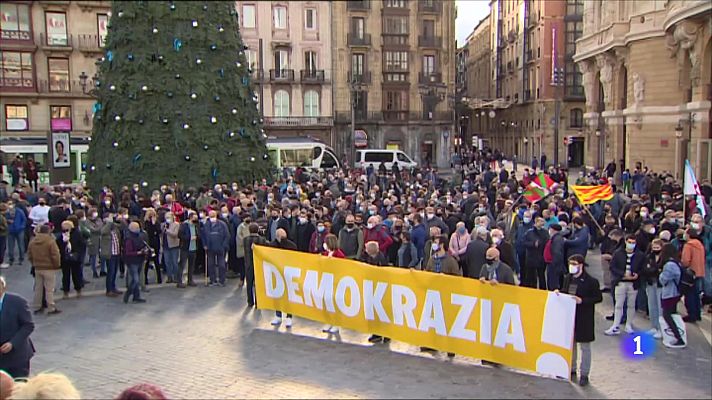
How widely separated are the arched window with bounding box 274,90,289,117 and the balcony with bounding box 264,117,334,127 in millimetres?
464

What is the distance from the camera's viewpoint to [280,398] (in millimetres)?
8680

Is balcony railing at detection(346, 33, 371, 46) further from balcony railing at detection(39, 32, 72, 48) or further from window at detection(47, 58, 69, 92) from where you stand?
window at detection(47, 58, 69, 92)

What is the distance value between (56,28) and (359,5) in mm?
23166

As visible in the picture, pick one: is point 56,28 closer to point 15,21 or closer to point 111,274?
point 15,21

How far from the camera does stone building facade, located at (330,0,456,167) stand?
55156mm

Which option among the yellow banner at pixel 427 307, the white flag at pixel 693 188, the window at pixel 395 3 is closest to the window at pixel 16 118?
the window at pixel 395 3

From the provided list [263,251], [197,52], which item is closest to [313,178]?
[197,52]

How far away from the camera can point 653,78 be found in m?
33.8

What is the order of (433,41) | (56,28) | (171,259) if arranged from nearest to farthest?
(171,259) < (56,28) < (433,41)

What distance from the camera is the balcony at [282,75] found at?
53281mm

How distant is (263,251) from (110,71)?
1262cm

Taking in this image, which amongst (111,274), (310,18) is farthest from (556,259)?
(310,18)

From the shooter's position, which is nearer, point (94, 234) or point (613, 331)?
point (613, 331)

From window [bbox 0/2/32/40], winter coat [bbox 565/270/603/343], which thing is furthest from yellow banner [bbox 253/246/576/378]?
window [bbox 0/2/32/40]
